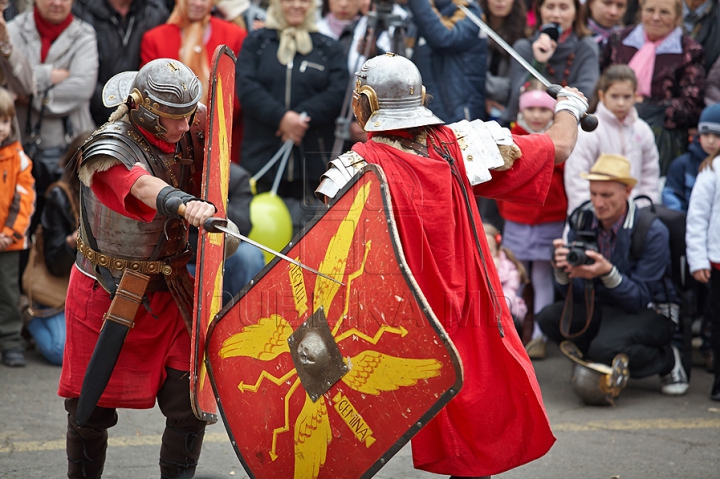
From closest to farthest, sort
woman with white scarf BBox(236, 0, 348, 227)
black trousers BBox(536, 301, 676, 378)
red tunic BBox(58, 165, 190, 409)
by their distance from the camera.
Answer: red tunic BBox(58, 165, 190, 409) < black trousers BBox(536, 301, 676, 378) < woman with white scarf BBox(236, 0, 348, 227)

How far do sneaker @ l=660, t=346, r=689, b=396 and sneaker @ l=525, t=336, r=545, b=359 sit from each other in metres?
0.77

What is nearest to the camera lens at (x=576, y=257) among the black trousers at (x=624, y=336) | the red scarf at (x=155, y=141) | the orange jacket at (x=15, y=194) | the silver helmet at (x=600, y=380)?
the black trousers at (x=624, y=336)

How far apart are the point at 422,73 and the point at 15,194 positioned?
2637mm

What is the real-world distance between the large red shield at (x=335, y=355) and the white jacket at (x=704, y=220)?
9.79 ft

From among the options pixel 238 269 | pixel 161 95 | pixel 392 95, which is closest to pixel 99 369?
pixel 161 95

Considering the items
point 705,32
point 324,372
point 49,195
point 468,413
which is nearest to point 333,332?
point 324,372

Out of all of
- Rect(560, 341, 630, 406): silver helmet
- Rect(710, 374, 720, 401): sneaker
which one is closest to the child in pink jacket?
Rect(560, 341, 630, 406): silver helmet

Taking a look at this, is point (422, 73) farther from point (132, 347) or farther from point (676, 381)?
point (132, 347)

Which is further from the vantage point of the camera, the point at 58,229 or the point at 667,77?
the point at 667,77

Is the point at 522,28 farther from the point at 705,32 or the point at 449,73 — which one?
the point at 705,32

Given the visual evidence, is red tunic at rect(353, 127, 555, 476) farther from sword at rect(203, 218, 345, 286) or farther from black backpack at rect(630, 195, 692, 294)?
black backpack at rect(630, 195, 692, 294)

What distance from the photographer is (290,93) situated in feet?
20.5

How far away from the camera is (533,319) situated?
6.12 meters

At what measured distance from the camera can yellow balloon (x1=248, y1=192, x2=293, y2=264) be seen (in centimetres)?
599
